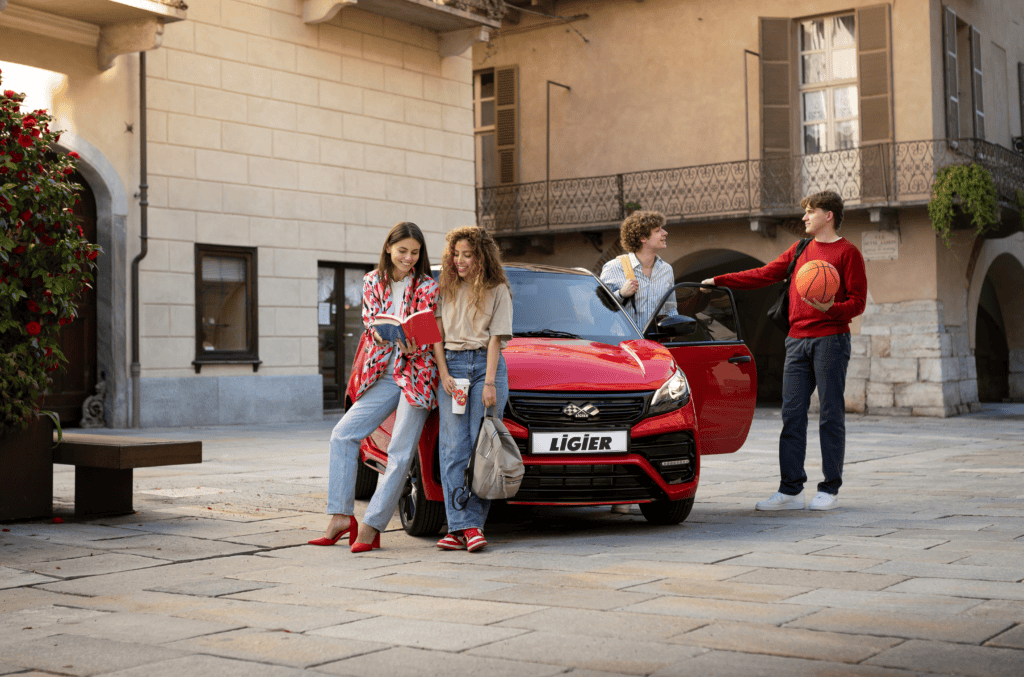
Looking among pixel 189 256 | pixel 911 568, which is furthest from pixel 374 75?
pixel 911 568

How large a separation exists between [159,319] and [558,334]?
31.8ft

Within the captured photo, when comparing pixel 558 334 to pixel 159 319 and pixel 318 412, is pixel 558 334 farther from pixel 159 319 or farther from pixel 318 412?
pixel 318 412

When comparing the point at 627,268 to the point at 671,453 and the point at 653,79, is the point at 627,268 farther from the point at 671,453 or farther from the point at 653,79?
the point at 653,79

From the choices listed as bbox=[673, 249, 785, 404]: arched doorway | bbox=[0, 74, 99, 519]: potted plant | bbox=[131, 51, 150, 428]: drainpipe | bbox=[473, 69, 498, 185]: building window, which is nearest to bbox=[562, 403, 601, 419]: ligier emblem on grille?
bbox=[0, 74, 99, 519]: potted plant

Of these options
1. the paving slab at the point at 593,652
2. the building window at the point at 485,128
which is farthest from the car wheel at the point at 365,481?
the building window at the point at 485,128

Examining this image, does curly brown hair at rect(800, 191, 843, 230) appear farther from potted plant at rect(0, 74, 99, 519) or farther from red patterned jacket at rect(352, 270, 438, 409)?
potted plant at rect(0, 74, 99, 519)

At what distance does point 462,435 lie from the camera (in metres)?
5.90

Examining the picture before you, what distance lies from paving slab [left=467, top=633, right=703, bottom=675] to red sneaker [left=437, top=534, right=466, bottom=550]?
198 centimetres

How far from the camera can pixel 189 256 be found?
51.5ft

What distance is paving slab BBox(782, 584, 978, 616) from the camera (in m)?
4.25

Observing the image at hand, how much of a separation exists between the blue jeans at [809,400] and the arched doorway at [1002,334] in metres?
18.6

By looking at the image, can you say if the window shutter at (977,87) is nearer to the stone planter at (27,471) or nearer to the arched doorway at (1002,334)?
the arched doorway at (1002,334)

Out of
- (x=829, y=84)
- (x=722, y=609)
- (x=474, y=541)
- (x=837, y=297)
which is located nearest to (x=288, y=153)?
(x=829, y=84)

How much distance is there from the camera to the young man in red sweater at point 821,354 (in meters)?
7.16
